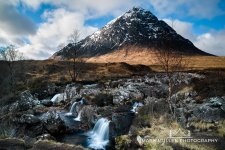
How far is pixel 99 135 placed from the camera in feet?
94.7

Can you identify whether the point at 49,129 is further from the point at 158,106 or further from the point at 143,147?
the point at 143,147

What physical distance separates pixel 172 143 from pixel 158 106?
9.91 metres

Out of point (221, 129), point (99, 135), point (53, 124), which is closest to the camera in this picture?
point (221, 129)

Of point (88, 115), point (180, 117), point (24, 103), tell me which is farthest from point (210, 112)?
point (24, 103)

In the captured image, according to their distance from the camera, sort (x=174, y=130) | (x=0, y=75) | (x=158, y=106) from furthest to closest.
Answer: (x=0, y=75) → (x=158, y=106) → (x=174, y=130)

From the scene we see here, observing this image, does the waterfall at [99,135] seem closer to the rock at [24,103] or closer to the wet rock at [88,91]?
the rock at [24,103]

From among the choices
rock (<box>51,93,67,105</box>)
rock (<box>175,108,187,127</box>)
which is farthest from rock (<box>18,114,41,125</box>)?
rock (<box>51,93,67,105</box>)

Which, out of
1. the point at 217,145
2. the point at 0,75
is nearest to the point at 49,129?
the point at 217,145

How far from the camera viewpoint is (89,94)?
152 feet

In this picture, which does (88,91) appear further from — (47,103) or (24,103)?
(24,103)

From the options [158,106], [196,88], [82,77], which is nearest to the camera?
[158,106]

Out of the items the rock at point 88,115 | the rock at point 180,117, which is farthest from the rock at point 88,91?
the rock at point 180,117

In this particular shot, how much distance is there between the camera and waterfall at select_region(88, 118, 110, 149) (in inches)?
1041

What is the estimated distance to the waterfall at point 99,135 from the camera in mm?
26452
